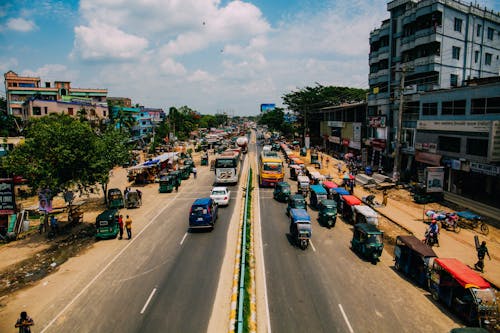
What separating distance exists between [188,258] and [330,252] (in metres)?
9.12

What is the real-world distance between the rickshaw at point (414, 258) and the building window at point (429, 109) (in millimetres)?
23989

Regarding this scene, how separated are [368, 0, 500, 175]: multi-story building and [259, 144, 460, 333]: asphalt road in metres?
23.4

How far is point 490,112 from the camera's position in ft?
93.3

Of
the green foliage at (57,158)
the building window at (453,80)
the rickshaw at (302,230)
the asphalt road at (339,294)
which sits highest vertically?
the building window at (453,80)

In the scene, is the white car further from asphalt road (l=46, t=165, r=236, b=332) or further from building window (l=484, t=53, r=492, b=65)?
building window (l=484, t=53, r=492, b=65)

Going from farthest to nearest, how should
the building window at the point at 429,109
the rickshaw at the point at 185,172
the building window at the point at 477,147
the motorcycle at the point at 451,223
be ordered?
the rickshaw at the point at 185,172
the building window at the point at 429,109
the building window at the point at 477,147
the motorcycle at the point at 451,223

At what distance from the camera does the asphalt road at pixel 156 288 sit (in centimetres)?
1299

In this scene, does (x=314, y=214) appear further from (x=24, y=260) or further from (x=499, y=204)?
(x=24, y=260)

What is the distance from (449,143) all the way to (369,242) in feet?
69.6

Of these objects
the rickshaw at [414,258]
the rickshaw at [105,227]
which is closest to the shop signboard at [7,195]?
the rickshaw at [105,227]

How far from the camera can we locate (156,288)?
51.8 feet

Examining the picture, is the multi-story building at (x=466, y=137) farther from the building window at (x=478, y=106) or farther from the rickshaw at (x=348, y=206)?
the rickshaw at (x=348, y=206)

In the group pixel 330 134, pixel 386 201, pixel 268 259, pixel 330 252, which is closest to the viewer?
pixel 268 259

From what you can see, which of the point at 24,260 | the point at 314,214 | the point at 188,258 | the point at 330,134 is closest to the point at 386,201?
the point at 314,214
